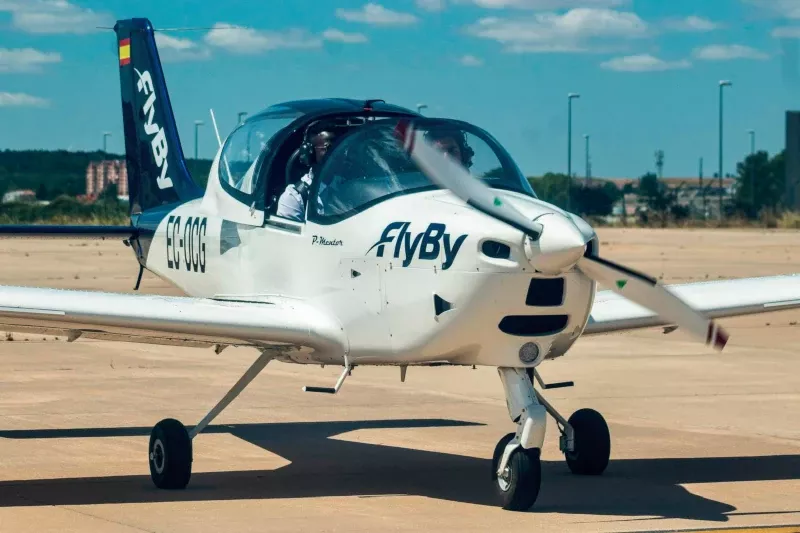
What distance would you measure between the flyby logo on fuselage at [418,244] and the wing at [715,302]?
2049 mm

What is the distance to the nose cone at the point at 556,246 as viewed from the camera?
872 centimetres

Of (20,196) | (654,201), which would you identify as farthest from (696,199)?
(20,196)

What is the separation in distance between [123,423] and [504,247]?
5.40 metres

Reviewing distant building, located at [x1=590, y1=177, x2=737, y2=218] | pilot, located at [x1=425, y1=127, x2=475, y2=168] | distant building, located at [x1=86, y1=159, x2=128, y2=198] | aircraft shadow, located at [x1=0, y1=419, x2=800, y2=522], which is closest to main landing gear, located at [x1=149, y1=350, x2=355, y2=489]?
aircraft shadow, located at [x1=0, y1=419, x2=800, y2=522]

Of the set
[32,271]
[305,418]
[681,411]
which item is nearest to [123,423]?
[305,418]

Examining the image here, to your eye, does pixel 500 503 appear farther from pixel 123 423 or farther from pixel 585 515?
pixel 123 423

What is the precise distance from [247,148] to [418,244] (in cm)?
267

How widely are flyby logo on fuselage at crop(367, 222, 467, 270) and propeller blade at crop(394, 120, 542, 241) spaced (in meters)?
0.23

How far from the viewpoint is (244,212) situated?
11555 mm

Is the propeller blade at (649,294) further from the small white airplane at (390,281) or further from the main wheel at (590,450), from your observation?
the main wheel at (590,450)

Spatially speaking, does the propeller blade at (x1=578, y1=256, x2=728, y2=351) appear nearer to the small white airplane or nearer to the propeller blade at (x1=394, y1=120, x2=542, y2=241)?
the small white airplane

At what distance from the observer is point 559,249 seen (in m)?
8.73

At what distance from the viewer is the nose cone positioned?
8719mm

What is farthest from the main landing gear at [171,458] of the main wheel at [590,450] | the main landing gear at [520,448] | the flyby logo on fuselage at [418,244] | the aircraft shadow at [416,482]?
the main wheel at [590,450]
